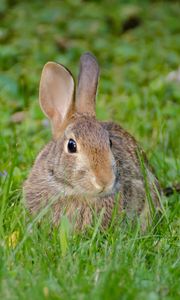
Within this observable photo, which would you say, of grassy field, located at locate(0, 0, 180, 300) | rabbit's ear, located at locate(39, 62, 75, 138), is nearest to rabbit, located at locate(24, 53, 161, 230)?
rabbit's ear, located at locate(39, 62, 75, 138)

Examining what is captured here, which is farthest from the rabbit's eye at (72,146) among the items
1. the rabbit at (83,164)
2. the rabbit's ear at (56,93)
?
the rabbit's ear at (56,93)

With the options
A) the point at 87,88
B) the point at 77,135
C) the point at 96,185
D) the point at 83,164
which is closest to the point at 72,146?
the point at 77,135

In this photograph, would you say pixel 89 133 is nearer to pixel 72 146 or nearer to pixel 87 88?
pixel 72 146

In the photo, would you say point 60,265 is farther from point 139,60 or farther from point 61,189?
point 139,60

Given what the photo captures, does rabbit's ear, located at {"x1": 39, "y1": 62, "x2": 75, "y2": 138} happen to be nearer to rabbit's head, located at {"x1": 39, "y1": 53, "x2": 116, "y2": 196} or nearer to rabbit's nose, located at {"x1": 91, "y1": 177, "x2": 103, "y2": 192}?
rabbit's head, located at {"x1": 39, "y1": 53, "x2": 116, "y2": 196}

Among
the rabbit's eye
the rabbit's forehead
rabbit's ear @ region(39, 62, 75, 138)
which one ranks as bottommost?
the rabbit's eye

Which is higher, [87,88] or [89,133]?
[87,88]

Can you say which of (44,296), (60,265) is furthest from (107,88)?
(44,296)

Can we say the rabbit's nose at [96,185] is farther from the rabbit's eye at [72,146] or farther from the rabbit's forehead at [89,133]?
the rabbit's eye at [72,146]
